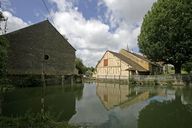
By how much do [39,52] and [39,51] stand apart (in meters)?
0.12

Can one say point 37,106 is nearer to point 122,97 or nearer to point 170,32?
point 122,97

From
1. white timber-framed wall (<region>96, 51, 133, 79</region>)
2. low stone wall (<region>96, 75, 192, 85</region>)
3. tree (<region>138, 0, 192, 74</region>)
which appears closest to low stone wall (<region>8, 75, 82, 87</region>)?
low stone wall (<region>96, 75, 192, 85</region>)

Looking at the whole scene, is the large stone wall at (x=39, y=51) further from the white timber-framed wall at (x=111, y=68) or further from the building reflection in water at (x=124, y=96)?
the white timber-framed wall at (x=111, y=68)

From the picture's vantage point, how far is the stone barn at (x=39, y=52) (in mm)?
27578

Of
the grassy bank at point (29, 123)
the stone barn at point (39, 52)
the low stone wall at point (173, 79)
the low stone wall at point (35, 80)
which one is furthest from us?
the low stone wall at point (173, 79)

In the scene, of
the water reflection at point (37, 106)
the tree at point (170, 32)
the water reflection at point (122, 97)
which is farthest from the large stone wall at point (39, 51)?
the tree at point (170, 32)

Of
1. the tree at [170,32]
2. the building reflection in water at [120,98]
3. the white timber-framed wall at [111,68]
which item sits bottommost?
the building reflection in water at [120,98]

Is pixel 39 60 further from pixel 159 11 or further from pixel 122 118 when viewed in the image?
pixel 122 118

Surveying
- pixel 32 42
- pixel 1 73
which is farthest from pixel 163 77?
pixel 1 73

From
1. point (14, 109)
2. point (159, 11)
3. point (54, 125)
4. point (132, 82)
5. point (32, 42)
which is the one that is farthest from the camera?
point (132, 82)

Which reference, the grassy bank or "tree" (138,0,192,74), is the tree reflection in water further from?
"tree" (138,0,192,74)

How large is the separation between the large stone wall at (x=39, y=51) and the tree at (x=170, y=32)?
1132 cm

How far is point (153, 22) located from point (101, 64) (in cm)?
2176

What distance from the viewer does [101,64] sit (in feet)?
174
